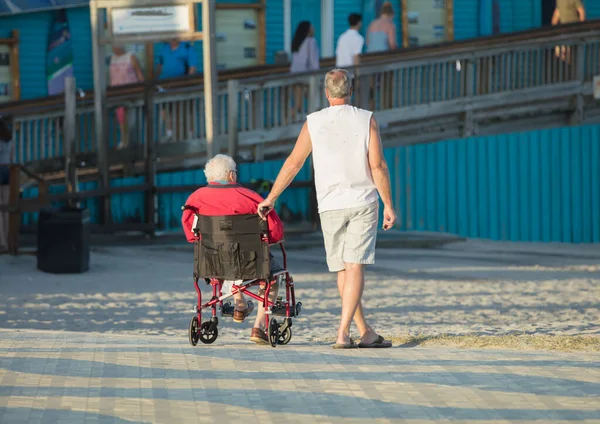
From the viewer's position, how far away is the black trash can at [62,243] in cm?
1566

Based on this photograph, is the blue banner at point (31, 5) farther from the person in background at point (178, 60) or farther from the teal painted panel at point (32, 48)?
the person in background at point (178, 60)

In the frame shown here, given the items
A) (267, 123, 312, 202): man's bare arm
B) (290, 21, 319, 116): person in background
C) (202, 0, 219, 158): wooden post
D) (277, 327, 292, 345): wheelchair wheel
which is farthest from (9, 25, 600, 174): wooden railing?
(267, 123, 312, 202): man's bare arm

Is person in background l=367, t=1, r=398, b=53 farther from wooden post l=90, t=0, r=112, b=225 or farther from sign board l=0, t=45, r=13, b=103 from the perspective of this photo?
wooden post l=90, t=0, r=112, b=225

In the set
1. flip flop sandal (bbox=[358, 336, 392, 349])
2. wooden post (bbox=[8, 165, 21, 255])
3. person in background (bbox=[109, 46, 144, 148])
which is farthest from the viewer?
person in background (bbox=[109, 46, 144, 148])

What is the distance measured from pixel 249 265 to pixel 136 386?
210 cm

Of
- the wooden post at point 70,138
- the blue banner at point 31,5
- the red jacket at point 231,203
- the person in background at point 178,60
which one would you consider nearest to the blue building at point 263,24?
the blue banner at point 31,5

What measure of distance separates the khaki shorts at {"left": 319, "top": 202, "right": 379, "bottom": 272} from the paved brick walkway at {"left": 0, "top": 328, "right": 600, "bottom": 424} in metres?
0.59

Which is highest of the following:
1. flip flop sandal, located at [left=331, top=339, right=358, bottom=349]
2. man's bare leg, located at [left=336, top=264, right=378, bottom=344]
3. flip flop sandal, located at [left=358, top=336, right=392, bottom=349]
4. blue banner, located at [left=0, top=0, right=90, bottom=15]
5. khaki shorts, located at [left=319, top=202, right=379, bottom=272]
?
blue banner, located at [left=0, top=0, right=90, bottom=15]

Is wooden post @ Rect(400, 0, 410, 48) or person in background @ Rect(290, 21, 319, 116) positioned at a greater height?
wooden post @ Rect(400, 0, 410, 48)

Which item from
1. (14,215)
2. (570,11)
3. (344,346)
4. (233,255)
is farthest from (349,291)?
(570,11)

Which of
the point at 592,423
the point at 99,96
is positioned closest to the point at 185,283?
the point at 99,96

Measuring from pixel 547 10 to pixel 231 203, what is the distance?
21853 mm

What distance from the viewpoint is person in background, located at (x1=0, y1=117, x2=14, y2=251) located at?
17188 millimetres

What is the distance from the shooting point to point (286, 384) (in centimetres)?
729
